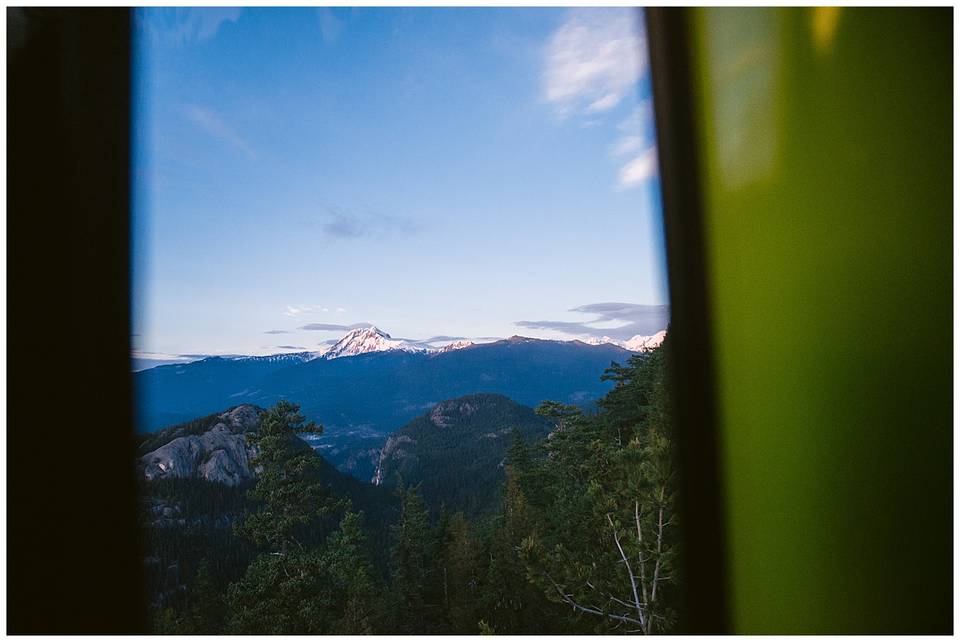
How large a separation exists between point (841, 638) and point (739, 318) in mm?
751

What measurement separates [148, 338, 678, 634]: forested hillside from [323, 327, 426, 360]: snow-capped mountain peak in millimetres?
580

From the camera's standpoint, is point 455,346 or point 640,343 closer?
point 640,343

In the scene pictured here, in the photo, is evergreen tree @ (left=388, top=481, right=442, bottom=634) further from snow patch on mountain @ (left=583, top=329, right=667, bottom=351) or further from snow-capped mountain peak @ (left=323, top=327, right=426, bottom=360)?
snow patch on mountain @ (left=583, top=329, right=667, bottom=351)

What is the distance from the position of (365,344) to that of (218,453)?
122cm

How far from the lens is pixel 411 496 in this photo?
3.21 meters

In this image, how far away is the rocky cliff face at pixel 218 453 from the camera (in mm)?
1876

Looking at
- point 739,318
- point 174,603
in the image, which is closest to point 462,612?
point 174,603

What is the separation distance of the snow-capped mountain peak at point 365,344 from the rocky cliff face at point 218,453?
72 centimetres

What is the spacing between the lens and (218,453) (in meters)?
2.56

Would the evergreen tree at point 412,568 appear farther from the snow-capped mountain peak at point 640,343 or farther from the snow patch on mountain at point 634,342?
the snow-capped mountain peak at point 640,343

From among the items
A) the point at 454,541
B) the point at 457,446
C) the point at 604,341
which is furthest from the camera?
the point at 454,541

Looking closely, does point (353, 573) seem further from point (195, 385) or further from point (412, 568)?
point (195, 385)

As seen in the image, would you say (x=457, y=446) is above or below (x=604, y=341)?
below

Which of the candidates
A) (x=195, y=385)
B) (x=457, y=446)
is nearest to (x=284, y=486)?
(x=457, y=446)
